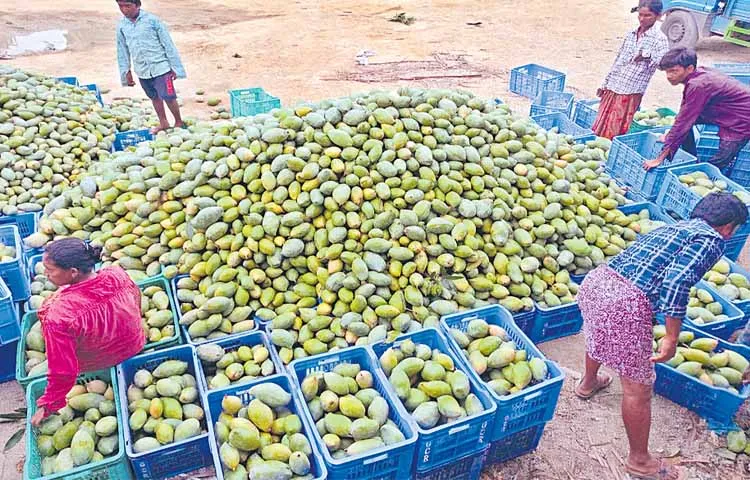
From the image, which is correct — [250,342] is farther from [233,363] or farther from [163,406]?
[163,406]

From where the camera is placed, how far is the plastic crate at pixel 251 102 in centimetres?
711

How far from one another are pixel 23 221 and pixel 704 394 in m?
5.74

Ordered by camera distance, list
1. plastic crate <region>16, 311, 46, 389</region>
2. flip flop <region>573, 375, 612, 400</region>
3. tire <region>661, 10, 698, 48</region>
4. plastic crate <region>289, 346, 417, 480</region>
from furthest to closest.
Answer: tire <region>661, 10, 698, 48</region>, flip flop <region>573, 375, 612, 400</region>, plastic crate <region>16, 311, 46, 389</region>, plastic crate <region>289, 346, 417, 480</region>

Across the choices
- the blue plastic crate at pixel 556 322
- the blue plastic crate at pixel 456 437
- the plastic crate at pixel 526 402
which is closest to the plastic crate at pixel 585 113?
the blue plastic crate at pixel 556 322

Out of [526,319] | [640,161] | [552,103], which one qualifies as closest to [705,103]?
[640,161]

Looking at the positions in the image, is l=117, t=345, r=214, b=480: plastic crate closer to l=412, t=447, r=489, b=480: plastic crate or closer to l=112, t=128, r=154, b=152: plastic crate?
l=412, t=447, r=489, b=480: plastic crate

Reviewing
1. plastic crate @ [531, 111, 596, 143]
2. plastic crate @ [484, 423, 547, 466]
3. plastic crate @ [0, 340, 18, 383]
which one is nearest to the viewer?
plastic crate @ [484, 423, 547, 466]

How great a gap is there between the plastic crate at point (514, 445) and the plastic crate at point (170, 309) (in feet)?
6.95

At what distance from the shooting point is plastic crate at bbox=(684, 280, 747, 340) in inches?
155

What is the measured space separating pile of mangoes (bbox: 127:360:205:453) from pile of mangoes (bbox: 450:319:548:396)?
1666mm

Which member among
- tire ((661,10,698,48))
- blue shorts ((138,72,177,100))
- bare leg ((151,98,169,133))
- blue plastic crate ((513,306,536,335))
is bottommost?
blue plastic crate ((513,306,536,335))

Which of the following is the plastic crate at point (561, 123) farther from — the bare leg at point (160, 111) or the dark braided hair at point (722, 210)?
the bare leg at point (160, 111)

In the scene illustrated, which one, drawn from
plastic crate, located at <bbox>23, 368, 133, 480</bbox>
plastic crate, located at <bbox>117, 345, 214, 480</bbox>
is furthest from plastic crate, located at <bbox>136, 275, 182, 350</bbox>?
plastic crate, located at <bbox>23, 368, 133, 480</bbox>

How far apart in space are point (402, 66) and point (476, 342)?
8946 mm
